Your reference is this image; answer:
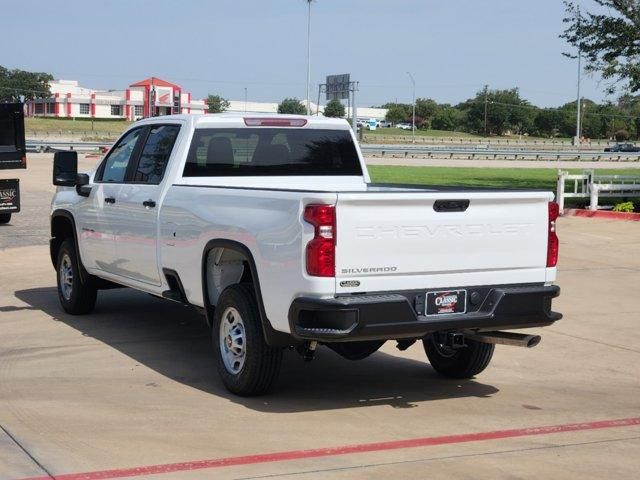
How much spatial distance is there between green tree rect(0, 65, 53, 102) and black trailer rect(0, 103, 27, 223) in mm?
129815

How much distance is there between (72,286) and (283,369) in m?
3.11

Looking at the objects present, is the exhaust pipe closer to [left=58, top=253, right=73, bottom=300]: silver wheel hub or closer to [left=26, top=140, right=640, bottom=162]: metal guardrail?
[left=58, top=253, right=73, bottom=300]: silver wheel hub

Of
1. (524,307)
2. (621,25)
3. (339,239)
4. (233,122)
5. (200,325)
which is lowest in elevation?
(200,325)

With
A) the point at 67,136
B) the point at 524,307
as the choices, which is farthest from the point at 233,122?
the point at 67,136

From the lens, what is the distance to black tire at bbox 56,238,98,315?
10.4 meters

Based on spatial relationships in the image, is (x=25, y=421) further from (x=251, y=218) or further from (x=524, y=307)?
(x=524, y=307)

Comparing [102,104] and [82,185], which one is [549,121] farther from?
[82,185]

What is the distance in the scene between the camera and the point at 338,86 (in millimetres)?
66625

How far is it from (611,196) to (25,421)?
61.7ft

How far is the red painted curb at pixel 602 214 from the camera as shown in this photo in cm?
2128

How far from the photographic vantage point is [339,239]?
647 cm

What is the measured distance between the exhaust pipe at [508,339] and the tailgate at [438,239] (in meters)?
0.40

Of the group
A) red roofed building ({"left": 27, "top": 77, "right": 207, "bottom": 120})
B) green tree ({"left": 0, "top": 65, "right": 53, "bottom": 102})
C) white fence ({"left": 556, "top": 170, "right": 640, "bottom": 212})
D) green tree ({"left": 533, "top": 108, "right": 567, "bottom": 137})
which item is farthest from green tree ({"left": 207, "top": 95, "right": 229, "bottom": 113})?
white fence ({"left": 556, "top": 170, "right": 640, "bottom": 212})

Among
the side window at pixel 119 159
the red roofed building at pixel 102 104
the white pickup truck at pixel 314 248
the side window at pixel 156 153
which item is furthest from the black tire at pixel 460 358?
the red roofed building at pixel 102 104
